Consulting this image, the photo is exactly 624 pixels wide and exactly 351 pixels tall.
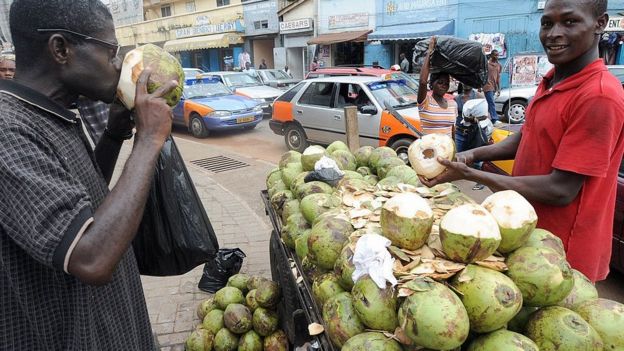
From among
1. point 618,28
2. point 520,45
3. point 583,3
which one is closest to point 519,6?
point 520,45

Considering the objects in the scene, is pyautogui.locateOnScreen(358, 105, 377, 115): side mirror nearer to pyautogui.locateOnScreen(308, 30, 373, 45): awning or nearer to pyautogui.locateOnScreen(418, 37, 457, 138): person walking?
pyautogui.locateOnScreen(418, 37, 457, 138): person walking

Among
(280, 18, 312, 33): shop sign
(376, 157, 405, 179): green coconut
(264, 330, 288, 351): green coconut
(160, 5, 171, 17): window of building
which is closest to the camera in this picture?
(264, 330, 288, 351): green coconut

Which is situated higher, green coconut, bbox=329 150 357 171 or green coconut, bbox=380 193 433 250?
green coconut, bbox=380 193 433 250

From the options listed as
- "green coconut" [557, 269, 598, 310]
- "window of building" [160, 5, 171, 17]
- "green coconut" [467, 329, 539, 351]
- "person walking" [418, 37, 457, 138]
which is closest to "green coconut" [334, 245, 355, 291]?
"green coconut" [467, 329, 539, 351]

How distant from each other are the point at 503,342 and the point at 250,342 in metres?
1.99

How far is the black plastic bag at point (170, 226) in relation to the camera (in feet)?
6.63

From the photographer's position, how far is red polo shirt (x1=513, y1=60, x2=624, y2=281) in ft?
5.83

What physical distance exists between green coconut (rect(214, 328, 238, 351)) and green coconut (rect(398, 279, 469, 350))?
73.9 inches

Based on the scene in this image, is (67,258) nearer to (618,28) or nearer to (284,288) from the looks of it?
(284,288)

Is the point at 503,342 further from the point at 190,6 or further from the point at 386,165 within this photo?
the point at 190,6

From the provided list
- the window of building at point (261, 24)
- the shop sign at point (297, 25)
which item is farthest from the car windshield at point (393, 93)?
the window of building at point (261, 24)

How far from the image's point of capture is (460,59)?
15.3ft

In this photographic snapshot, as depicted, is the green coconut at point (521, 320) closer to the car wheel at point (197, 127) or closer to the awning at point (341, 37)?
the car wheel at point (197, 127)

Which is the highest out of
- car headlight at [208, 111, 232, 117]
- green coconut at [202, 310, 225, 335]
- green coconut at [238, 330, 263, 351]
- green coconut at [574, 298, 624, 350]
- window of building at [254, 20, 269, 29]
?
window of building at [254, 20, 269, 29]
